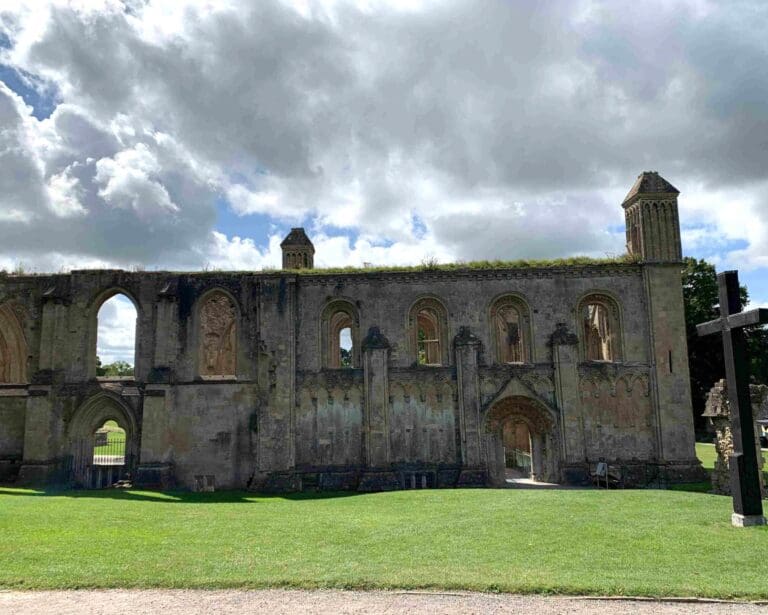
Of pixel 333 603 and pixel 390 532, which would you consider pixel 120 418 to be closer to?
pixel 390 532

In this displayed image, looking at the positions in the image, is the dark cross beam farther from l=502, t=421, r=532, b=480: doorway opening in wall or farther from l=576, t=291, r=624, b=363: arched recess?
l=502, t=421, r=532, b=480: doorway opening in wall

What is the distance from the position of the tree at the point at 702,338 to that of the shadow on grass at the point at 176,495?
29.8 m

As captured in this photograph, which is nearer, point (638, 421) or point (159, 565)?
point (159, 565)

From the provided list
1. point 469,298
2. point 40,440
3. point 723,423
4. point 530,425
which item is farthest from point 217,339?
point 723,423

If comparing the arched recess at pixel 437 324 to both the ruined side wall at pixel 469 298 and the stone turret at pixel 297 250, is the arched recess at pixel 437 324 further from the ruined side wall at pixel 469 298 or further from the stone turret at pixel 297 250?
the stone turret at pixel 297 250

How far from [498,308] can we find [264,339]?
31.9ft

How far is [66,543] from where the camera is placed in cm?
1202

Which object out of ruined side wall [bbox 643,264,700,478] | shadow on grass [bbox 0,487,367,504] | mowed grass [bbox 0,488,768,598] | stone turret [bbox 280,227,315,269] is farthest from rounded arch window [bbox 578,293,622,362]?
stone turret [bbox 280,227,315,269]

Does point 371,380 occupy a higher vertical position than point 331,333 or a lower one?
lower

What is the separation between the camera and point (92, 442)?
2566 cm

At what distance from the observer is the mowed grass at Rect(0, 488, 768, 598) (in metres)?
9.30

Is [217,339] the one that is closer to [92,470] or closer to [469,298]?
[92,470]

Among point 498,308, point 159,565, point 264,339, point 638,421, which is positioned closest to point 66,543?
point 159,565

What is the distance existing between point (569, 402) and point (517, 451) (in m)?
8.75
